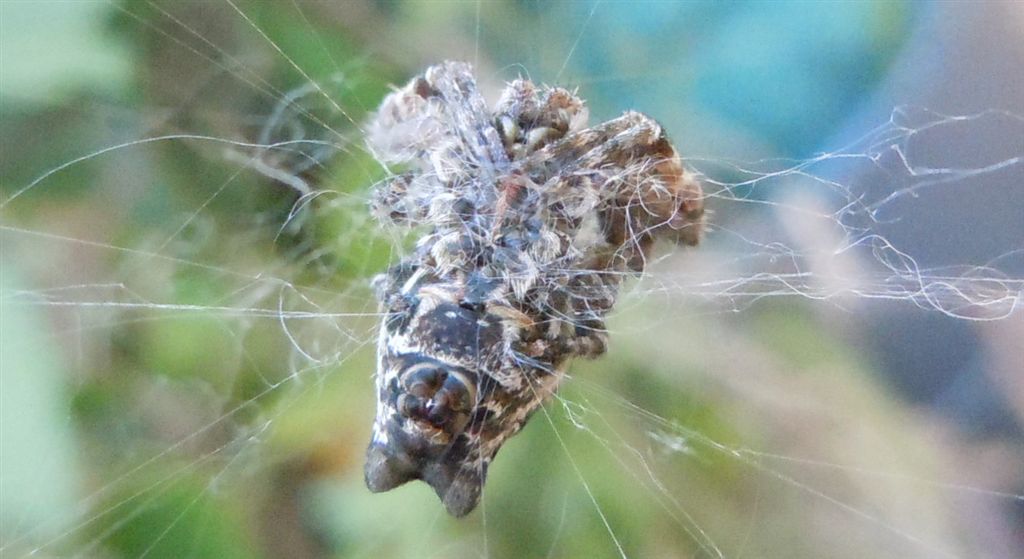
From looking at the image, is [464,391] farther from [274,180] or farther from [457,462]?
[274,180]

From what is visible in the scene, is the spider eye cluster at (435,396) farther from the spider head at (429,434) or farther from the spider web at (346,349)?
the spider web at (346,349)

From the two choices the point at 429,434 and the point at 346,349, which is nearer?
the point at 429,434

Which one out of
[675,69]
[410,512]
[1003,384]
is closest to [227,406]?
[410,512]

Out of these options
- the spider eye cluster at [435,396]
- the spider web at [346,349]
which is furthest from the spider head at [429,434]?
the spider web at [346,349]

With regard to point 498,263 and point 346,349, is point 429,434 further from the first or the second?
point 346,349

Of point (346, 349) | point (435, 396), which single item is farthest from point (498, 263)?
point (346, 349)
